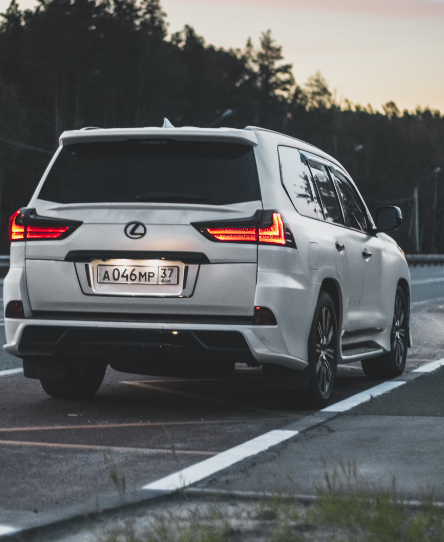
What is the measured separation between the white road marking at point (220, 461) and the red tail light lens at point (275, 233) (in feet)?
3.95

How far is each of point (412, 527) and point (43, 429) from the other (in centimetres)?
346

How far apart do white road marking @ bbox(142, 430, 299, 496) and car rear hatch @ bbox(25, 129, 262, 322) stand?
926 mm

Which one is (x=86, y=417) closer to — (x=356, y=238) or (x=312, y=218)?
(x=312, y=218)

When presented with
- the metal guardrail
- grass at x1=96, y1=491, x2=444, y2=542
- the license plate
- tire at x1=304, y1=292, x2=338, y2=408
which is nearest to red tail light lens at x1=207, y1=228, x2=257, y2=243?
the license plate

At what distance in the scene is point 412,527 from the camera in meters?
4.12

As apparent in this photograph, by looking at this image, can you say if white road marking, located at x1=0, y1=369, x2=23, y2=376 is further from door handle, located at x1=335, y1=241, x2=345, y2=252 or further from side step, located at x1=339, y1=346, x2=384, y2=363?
door handle, located at x1=335, y1=241, x2=345, y2=252

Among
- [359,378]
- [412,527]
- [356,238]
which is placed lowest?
[359,378]

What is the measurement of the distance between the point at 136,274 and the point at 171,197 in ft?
1.79

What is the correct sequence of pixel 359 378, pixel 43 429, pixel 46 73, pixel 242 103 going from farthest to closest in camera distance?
1. pixel 242 103
2. pixel 46 73
3. pixel 359 378
4. pixel 43 429

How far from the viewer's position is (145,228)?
289 inches

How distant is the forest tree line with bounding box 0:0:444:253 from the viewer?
7675 cm

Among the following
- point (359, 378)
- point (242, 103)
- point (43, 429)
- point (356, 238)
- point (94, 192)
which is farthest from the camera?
point (242, 103)

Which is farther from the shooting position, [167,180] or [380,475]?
[167,180]

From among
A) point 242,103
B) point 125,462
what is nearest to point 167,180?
point 125,462
